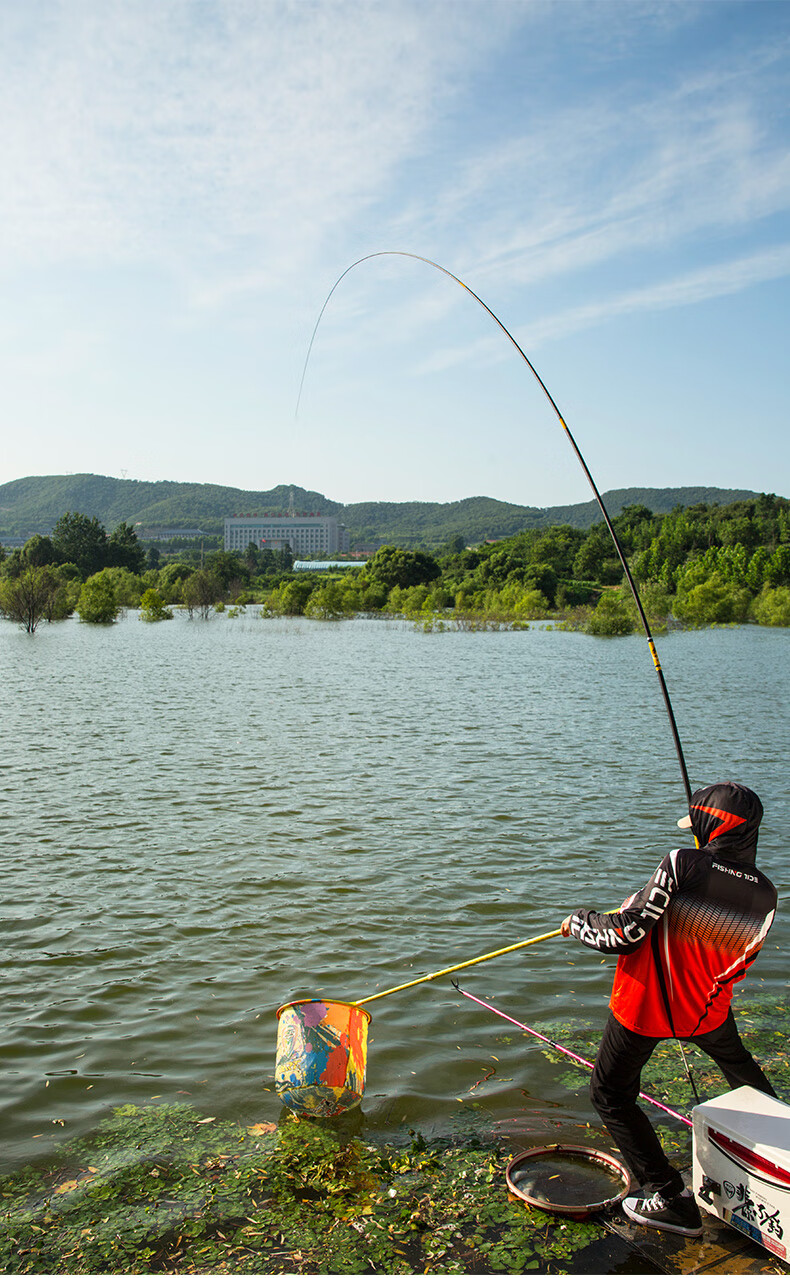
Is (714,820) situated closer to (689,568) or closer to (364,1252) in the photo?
(364,1252)

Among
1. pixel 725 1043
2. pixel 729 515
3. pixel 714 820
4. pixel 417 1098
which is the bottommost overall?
pixel 417 1098

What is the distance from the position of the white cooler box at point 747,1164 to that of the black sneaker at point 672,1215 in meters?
0.12

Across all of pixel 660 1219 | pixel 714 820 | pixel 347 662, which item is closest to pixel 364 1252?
pixel 660 1219

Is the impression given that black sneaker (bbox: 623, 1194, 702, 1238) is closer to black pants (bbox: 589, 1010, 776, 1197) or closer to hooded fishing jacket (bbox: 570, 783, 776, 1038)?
black pants (bbox: 589, 1010, 776, 1197)

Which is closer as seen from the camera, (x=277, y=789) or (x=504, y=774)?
(x=277, y=789)

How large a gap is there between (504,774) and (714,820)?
1269cm

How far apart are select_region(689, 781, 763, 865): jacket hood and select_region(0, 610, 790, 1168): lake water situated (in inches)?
100

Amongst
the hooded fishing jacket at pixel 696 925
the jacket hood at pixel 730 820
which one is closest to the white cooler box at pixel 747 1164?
Result: the hooded fishing jacket at pixel 696 925

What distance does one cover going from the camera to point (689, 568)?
10800 centimetres

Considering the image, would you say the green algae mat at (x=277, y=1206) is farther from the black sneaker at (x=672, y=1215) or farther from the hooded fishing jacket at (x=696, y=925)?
the hooded fishing jacket at (x=696, y=925)

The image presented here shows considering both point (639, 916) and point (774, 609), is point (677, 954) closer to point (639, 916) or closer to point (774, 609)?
point (639, 916)

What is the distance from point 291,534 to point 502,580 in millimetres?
58810

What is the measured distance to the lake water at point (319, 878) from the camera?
244 inches

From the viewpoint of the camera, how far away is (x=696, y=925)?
4.00 m
